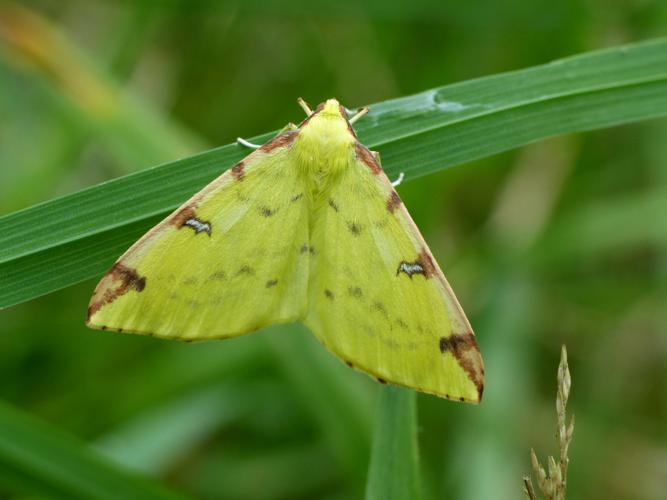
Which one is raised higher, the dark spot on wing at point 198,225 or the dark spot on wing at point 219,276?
the dark spot on wing at point 198,225

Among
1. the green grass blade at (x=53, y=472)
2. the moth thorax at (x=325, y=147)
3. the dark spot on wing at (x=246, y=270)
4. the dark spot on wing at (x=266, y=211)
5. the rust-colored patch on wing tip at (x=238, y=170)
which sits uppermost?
the moth thorax at (x=325, y=147)

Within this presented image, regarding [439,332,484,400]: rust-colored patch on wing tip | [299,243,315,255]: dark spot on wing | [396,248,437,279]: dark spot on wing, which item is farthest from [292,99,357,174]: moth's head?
[439,332,484,400]: rust-colored patch on wing tip

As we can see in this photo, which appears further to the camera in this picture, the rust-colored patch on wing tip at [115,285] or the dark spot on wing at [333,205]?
the dark spot on wing at [333,205]

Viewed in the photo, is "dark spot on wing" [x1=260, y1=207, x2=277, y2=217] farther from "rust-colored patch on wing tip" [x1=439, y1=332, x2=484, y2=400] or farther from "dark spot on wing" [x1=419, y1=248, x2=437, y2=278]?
"rust-colored patch on wing tip" [x1=439, y1=332, x2=484, y2=400]

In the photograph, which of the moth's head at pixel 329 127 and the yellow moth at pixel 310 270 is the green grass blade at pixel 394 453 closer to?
the yellow moth at pixel 310 270

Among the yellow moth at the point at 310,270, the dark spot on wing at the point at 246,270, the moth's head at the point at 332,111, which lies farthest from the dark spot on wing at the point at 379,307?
the moth's head at the point at 332,111

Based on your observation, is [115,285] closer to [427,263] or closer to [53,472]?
[53,472]

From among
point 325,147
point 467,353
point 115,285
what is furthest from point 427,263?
point 115,285

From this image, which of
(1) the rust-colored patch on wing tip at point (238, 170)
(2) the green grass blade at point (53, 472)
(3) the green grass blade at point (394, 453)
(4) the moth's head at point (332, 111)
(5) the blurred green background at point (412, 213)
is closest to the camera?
(3) the green grass blade at point (394, 453)
